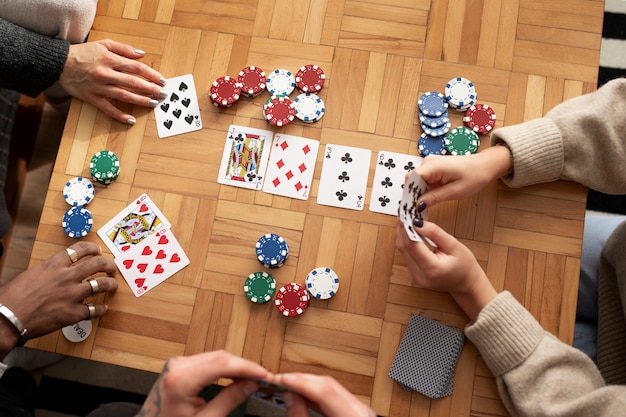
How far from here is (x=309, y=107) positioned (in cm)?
173

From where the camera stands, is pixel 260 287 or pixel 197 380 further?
pixel 260 287

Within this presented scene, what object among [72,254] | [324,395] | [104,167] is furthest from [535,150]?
[72,254]

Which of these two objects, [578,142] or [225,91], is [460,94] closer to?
[578,142]

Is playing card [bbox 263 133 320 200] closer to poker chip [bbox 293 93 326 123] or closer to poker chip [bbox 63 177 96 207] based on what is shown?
poker chip [bbox 293 93 326 123]

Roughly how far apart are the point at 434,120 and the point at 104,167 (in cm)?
101

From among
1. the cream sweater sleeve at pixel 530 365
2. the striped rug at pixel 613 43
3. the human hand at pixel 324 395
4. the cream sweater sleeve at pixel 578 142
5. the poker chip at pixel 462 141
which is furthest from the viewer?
the striped rug at pixel 613 43

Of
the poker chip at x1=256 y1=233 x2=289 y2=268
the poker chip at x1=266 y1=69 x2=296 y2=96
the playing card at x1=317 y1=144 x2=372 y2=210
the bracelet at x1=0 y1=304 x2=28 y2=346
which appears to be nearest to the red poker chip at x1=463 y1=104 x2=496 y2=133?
the playing card at x1=317 y1=144 x2=372 y2=210

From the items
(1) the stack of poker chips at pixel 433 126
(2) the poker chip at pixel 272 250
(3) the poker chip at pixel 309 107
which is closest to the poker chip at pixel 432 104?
(1) the stack of poker chips at pixel 433 126

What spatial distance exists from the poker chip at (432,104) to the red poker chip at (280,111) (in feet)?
1.27

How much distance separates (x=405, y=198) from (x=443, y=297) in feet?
1.08

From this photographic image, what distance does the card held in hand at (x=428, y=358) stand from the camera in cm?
155

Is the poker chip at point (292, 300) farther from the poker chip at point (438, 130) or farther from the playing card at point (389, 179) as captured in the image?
the poker chip at point (438, 130)

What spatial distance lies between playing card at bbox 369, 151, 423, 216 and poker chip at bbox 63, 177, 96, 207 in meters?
0.86

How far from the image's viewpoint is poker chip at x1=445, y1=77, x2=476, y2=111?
1.69 m
